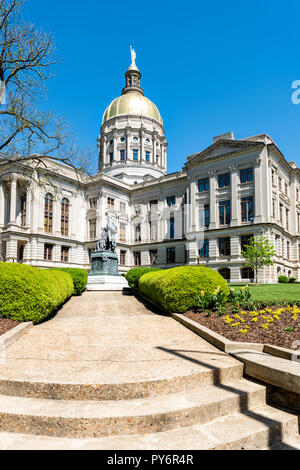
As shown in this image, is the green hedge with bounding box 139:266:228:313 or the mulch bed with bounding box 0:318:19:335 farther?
the green hedge with bounding box 139:266:228:313

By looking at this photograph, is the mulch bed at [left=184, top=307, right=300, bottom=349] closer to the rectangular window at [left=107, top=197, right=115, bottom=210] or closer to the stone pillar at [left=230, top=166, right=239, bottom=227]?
the stone pillar at [left=230, top=166, right=239, bottom=227]

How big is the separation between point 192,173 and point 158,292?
1374 inches

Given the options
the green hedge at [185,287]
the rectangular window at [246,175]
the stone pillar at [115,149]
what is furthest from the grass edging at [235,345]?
the stone pillar at [115,149]

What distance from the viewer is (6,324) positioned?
8055 mm

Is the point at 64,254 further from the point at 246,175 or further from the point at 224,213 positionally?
the point at 246,175

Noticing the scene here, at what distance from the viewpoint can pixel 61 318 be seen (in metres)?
10.6

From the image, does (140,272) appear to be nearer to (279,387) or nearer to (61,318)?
(61,318)

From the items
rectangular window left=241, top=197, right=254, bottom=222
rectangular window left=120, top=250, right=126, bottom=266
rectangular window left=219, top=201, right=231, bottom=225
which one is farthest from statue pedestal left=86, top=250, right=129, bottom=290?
rectangular window left=120, top=250, right=126, bottom=266

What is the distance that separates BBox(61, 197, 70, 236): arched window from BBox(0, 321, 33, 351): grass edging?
137 feet

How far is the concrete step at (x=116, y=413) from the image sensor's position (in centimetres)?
364

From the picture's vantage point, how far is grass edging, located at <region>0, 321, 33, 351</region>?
6578 mm

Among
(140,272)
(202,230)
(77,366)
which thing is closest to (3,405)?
(77,366)

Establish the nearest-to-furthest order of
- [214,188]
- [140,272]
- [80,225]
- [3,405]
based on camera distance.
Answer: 1. [3,405]
2. [140,272]
3. [214,188]
4. [80,225]

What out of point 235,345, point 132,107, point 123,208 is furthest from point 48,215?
point 235,345
